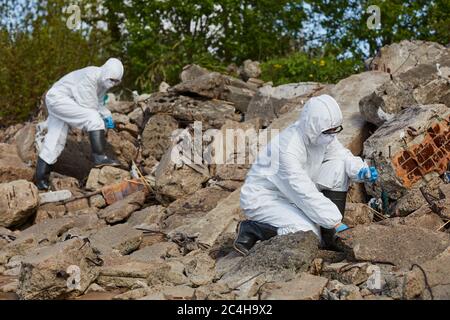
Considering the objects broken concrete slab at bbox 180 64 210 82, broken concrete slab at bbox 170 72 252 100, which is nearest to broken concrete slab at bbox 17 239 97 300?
broken concrete slab at bbox 170 72 252 100

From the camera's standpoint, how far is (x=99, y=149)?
10.1 m

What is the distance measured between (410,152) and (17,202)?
4.19m

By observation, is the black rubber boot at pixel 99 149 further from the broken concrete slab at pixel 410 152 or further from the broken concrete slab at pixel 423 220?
the broken concrete slab at pixel 423 220

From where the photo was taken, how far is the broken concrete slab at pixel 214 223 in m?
7.48

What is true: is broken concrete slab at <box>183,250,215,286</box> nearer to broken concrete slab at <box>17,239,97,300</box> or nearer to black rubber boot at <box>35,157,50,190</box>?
broken concrete slab at <box>17,239,97,300</box>

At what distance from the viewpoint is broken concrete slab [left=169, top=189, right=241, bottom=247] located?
7484mm

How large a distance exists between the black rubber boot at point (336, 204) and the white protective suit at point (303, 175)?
40 millimetres

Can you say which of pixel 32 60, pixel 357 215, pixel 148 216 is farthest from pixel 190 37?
pixel 357 215

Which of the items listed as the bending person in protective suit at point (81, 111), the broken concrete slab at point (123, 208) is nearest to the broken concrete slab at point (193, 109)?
the bending person in protective suit at point (81, 111)

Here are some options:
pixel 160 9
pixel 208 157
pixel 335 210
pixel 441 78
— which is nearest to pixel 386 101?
pixel 441 78

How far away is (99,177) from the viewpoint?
9.94m

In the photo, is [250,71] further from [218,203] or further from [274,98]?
[218,203]
